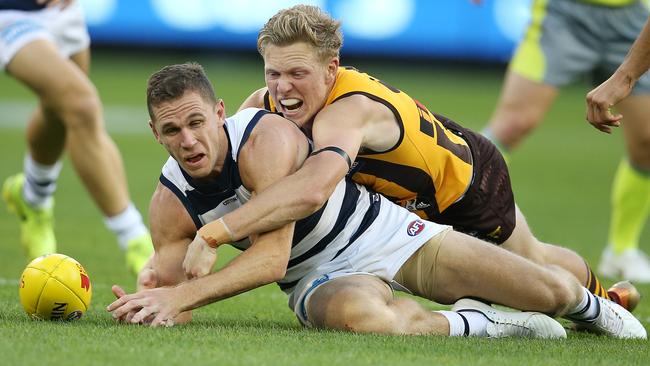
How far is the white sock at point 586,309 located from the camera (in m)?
5.77

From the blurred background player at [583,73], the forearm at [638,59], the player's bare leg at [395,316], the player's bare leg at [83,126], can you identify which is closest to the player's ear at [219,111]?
the player's bare leg at [395,316]

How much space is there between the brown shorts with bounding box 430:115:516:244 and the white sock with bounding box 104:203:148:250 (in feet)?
7.31

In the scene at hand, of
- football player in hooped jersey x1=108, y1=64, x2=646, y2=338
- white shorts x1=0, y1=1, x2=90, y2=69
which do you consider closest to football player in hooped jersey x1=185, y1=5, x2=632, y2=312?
football player in hooped jersey x1=108, y1=64, x2=646, y2=338

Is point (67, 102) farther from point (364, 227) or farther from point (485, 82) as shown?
point (485, 82)

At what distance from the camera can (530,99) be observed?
8.40 metres

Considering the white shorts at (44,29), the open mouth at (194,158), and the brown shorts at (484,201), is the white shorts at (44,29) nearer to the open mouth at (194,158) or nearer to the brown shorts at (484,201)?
the open mouth at (194,158)

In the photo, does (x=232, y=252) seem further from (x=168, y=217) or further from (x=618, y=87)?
(x=618, y=87)

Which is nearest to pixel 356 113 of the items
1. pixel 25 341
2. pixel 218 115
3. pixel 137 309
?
pixel 218 115

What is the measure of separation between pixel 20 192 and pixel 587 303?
4.31 metres

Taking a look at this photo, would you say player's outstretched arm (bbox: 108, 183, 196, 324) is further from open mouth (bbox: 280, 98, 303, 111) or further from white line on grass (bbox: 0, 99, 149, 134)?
white line on grass (bbox: 0, 99, 149, 134)

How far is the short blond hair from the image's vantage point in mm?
5773

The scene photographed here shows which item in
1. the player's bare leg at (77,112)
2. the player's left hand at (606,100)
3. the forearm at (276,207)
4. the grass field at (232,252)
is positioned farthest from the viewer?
the player's bare leg at (77,112)

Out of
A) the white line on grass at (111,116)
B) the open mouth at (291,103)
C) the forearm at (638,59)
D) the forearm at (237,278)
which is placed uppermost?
the forearm at (638,59)

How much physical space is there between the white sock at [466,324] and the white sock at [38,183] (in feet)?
12.3
